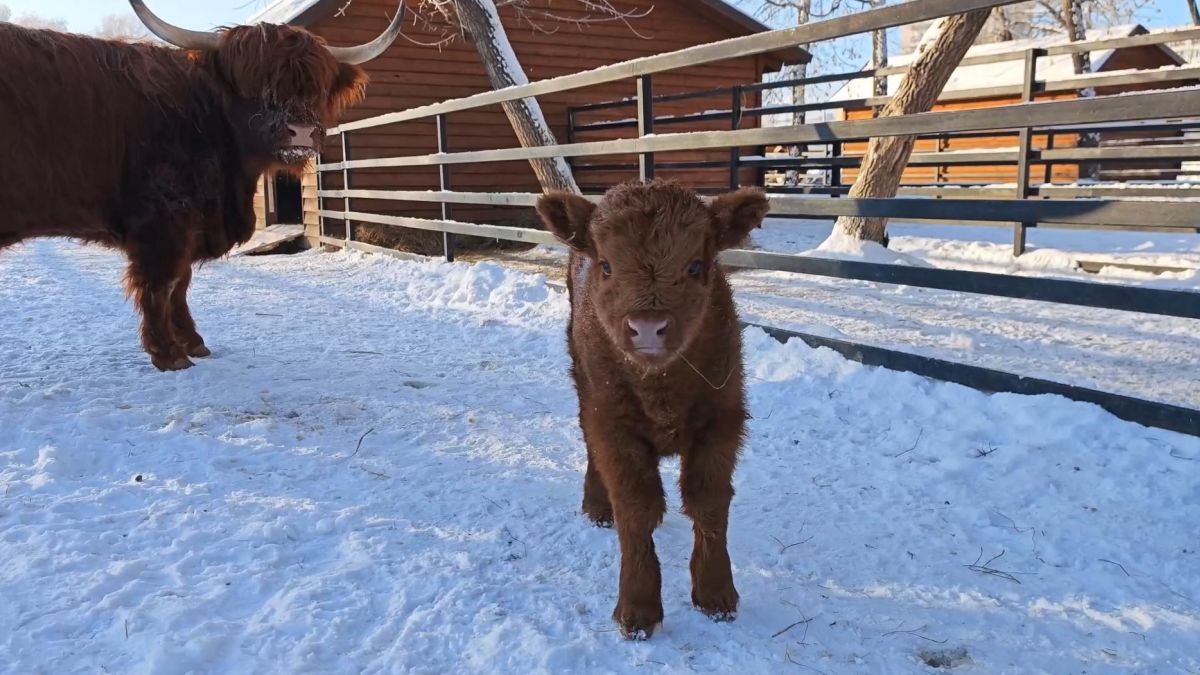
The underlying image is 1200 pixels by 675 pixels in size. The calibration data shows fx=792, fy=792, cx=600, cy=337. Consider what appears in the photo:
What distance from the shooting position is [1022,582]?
2.59 meters

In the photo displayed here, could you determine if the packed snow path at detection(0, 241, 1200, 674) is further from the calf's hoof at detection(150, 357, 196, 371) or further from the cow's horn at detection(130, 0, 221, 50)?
the cow's horn at detection(130, 0, 221, 50)

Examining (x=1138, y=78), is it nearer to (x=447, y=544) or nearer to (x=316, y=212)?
(x=447, y=544)

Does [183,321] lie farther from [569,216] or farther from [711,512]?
[711,512]

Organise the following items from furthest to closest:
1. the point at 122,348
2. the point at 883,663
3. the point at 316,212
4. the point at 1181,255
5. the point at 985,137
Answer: the point at 985,137 < the point at 316,212 < the point at 1181,255 < the point at 122,348 < the point at 883,663

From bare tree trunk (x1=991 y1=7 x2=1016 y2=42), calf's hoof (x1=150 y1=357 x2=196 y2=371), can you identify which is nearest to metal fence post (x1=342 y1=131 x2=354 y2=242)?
Answer: calf's hoof (x1=150 y1=357 x2=196 y2=371)

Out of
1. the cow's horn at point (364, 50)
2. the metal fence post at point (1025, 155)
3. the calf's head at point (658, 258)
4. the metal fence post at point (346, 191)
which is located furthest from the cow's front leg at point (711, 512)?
the metal fence post at point (346, 191)

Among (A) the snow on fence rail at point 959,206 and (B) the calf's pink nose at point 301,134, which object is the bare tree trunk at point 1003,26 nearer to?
(A) the snow on fence rail at point 959,206

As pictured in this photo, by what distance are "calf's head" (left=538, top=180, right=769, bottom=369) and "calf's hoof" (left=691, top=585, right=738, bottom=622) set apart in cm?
74

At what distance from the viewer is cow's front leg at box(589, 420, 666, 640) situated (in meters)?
2.32

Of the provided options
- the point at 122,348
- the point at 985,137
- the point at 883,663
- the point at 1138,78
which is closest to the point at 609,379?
the point at 883,663

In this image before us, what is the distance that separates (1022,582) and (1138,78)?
29.8 feet

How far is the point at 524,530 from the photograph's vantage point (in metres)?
2.96

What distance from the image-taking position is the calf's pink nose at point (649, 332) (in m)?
2.19

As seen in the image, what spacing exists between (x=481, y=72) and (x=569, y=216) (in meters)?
12.7
